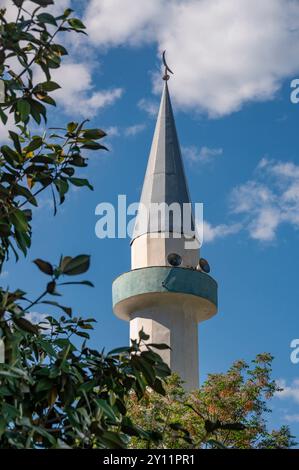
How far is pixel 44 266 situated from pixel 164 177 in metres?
22.8

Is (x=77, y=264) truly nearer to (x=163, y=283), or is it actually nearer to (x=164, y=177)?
(x=163, y=283)

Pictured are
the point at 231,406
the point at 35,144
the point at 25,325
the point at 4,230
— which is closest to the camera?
the point at 25,325

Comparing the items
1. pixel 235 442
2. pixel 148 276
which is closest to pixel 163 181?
pixel 148 276

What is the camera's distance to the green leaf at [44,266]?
3.20 m

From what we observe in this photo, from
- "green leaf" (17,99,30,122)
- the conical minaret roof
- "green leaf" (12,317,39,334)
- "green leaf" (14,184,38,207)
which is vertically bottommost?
"green leaf" (12,317,39,334)

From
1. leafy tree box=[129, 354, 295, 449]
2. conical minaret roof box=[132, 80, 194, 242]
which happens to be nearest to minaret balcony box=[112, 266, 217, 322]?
conical minaret roof box=[132, 80, 194, 242]

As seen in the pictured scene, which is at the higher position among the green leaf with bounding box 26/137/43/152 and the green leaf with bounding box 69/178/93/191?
the green leaf with bounding box 26/137/43/152

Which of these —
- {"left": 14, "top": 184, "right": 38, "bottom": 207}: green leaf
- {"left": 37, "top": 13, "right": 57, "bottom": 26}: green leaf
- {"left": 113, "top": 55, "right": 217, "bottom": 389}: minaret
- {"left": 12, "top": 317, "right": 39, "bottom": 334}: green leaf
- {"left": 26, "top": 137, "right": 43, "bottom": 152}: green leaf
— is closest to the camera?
{"left": 12, "top": 317, "right": 39, "bottom": 334}: green leaf

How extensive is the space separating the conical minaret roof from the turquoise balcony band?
1.72m

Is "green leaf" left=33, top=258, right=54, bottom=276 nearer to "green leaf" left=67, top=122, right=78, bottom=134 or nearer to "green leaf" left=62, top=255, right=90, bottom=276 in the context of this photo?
"green leaf" left=62, top=255, right=90, bottom=276

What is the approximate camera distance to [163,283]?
23.9 metres

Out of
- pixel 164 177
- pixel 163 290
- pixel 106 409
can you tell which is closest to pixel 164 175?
pixel 164 177

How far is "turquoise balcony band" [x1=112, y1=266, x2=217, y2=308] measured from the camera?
78.3ft
